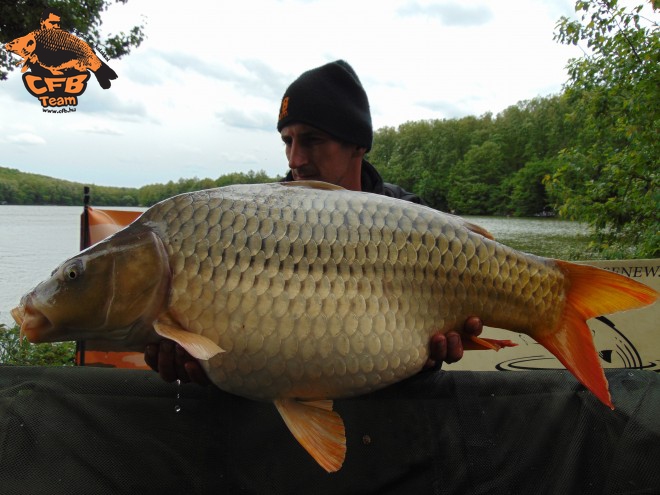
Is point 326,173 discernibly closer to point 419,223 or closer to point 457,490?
point 419,223

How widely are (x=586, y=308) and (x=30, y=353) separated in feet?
9.51

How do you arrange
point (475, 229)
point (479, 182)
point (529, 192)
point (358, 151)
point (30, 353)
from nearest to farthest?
1. point (475, 229)
2. point (358, 151)
3. point (30, 353)
4. point (529, 192)
5. point (479, 182)

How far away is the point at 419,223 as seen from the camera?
97 centimetres

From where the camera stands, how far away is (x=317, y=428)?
34.9 inches

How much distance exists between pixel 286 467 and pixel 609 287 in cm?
78

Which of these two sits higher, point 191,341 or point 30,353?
point 191,341

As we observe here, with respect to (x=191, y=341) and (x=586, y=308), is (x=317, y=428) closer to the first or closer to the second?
(x=191, y=341)

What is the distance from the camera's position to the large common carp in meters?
0.84

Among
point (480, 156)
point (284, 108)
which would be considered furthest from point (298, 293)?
point (480, 156)

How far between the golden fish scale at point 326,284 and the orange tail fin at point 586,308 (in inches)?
1.8

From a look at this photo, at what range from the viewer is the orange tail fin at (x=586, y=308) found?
0.95 m

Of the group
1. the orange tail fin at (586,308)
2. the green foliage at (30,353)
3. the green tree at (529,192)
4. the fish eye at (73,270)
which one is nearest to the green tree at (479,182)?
the green tree at (529,192)

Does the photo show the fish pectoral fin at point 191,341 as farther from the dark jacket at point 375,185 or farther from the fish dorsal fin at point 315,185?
the dark jacket at point 375,185

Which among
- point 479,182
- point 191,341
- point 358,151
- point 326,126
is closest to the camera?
point 191,341
